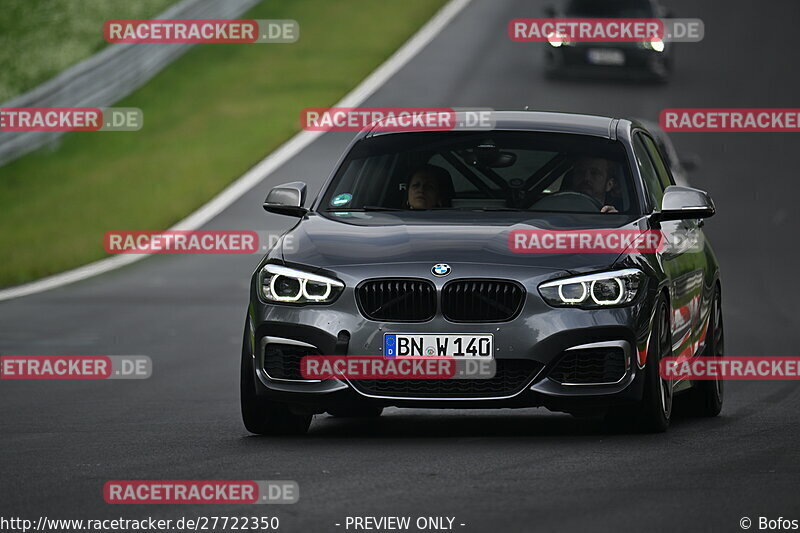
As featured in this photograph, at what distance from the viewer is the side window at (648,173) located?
1052 centimetres

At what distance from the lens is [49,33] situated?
3878cm

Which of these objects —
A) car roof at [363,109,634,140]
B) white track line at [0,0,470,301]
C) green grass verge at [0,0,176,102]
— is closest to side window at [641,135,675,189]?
car roof at [363,109,634,140]

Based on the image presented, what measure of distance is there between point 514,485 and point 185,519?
57.7 inches

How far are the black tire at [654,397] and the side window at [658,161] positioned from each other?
5.89 feet

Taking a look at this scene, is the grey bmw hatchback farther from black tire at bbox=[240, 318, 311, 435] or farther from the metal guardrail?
the metal guardrail

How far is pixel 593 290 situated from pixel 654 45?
2520cm

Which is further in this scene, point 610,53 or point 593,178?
point 610,53

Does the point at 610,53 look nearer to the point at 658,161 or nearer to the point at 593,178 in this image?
the point at 658,161

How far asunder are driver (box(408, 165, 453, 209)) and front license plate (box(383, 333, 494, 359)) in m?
1.53

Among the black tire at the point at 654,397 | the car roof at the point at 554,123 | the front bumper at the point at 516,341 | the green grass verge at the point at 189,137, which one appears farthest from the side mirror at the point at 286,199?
the green grass verge at the point at 189,137

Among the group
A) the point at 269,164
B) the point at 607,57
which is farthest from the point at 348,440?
the point at 607,57

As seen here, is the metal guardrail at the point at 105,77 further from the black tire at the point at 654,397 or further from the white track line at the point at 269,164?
the black tire at the point at 654,397

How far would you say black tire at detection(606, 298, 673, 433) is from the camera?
9336 millimetres

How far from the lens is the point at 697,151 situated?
30109 millimetres
